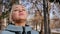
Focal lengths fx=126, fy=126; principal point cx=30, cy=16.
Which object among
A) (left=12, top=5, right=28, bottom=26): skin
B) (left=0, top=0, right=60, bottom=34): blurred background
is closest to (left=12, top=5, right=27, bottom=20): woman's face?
(left=12, top=5, right=28, bottom=26): skin

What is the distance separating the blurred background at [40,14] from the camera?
1.18 meters

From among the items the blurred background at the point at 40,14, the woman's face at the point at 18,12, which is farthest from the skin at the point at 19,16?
the blurred background at the point at 40,14

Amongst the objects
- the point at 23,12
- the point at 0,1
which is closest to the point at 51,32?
the point at 23,12

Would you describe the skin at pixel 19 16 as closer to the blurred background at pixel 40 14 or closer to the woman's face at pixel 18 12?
the woman's face at pixel 18 12

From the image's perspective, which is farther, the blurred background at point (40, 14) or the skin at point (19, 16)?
Result: the blurred background at point (40, 14)

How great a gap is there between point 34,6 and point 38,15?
10 centimetres

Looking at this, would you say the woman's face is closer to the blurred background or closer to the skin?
the skin

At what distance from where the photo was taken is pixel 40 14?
1.25 m

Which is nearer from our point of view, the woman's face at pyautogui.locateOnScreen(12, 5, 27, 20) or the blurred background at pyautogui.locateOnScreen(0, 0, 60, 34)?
the woman's face at pyautogui.locateOnScreen(12, 5, 27, 20)

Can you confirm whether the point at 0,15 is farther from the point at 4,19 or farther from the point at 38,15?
the point at 38,15

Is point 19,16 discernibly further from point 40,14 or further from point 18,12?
point 40,14

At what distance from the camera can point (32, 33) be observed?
83 centimetres

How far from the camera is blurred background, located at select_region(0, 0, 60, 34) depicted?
1179 mm

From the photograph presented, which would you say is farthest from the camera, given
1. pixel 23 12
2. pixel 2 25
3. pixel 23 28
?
pixel 2 25
